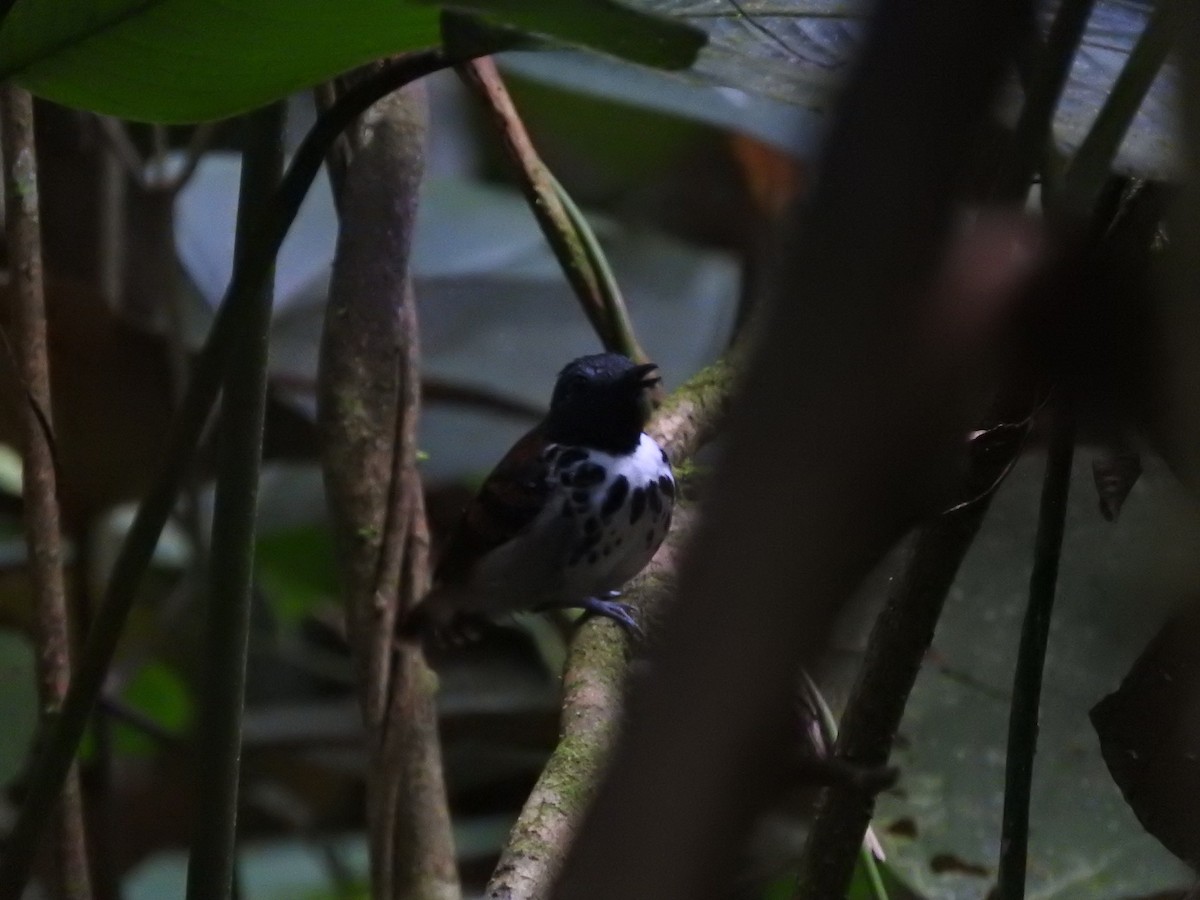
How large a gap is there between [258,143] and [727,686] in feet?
2.12

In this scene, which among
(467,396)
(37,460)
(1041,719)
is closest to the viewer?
(37,460)

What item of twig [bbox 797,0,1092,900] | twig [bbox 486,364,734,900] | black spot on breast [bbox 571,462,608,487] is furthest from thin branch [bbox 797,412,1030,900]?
black spot on breast [bbox 571,462,608,487]

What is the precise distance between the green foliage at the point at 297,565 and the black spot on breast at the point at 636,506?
143 centimetres

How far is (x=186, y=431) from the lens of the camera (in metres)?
0.66

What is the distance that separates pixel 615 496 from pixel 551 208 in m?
0.30

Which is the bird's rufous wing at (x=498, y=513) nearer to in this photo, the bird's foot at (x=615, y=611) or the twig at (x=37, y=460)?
the bird's foot at (x=615, y=611)

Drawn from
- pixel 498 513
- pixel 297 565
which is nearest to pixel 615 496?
pixel 498 513

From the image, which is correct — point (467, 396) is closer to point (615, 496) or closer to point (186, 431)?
point (615, 496)

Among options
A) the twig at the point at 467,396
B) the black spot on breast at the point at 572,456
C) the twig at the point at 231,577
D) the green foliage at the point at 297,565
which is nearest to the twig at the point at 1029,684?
the twig at the point at 231,577

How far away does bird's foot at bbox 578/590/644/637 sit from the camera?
1.22m

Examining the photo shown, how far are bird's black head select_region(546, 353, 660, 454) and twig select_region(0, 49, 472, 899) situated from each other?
2.36ft

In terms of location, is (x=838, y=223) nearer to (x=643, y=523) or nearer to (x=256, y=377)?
(x=256, y=377)

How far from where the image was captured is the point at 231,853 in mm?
822

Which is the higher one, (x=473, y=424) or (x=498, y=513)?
(x=498, y=513)
